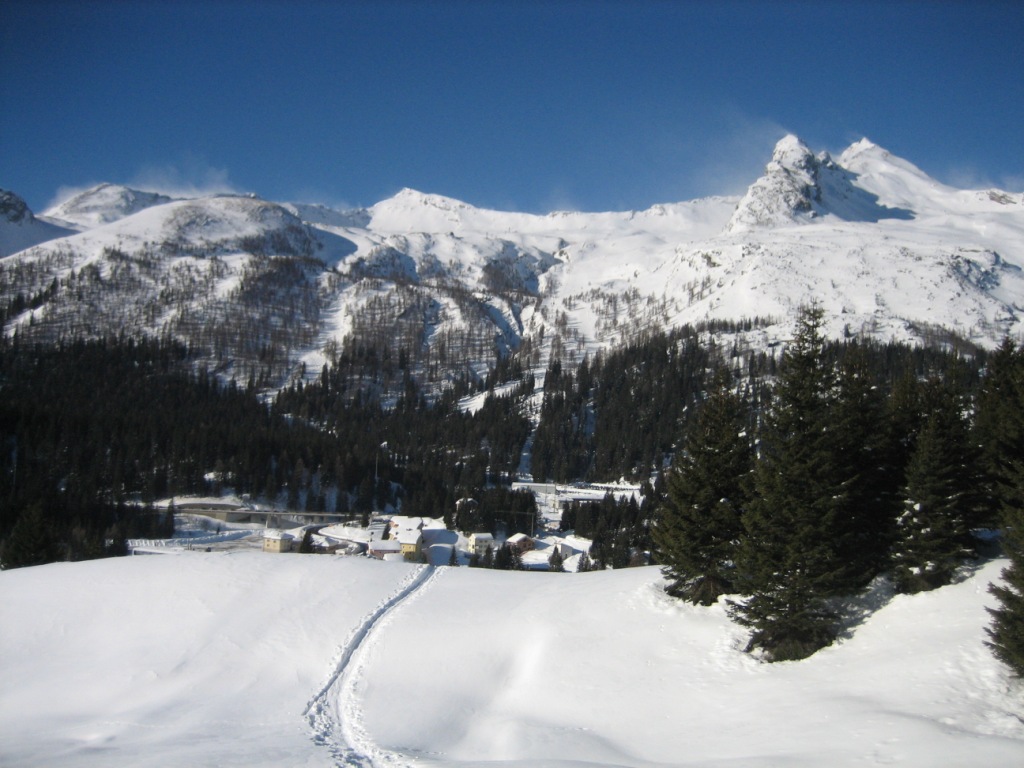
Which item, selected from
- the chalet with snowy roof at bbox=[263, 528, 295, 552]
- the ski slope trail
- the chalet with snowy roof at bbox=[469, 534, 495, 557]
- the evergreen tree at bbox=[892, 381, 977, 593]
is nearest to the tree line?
the evergreen tree at bbox=[892, 381, 977, 593]

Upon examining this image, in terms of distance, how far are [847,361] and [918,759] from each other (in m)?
15.7

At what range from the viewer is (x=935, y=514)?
2289cm

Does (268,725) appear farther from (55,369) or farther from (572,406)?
(55,369)

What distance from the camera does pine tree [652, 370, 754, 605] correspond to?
2716cm

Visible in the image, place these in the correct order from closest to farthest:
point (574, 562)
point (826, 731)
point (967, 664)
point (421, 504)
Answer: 1. point (826, 731)
2. point (967, 664)
3. point (574, 562)
4. point (421, 504)

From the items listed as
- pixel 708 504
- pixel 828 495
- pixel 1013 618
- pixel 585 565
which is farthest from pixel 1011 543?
pixel 585 565

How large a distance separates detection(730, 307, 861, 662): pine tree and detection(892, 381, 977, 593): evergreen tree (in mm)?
1867

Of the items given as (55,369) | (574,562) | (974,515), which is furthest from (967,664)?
(55,369)

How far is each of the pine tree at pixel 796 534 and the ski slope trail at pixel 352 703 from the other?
12.6 metres

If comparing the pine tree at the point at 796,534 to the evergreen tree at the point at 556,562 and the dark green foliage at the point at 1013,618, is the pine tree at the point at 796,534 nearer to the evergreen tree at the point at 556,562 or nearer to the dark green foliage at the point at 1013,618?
the dark green foliage at the point at 1013,618

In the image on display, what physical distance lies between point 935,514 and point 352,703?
20.8 meters

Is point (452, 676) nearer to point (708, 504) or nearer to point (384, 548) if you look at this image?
point (708, 504)

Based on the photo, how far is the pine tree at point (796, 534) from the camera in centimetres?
2250

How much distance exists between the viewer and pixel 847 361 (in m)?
26.6
